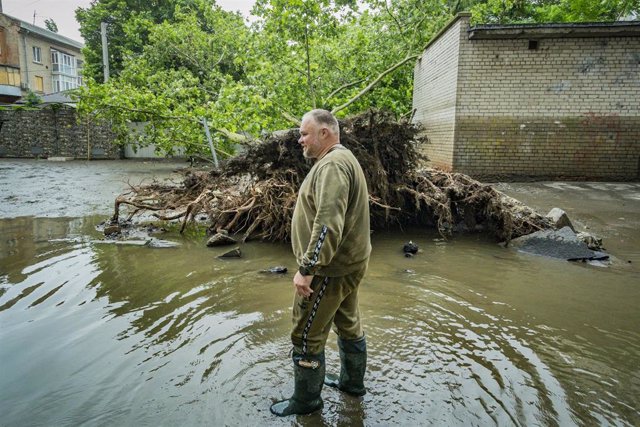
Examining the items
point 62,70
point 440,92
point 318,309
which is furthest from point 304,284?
point 62,70

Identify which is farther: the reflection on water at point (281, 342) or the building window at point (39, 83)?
the building window at point (39, 83)

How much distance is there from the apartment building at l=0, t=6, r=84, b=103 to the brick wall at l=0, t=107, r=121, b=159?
16963 millimetres

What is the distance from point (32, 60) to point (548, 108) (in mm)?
47101

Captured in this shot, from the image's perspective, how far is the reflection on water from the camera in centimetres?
270

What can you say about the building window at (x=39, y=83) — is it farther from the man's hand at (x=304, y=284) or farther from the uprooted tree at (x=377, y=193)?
the man's hand at (x=304, y=284)

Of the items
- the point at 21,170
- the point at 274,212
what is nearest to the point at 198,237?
the point at 274,212

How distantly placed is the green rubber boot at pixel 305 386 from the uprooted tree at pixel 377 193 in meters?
4.01

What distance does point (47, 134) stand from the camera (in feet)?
77.9

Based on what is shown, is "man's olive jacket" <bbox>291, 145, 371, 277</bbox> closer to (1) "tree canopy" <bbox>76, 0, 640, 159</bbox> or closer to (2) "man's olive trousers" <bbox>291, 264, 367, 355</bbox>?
(2) "man's olive trousers" <bbox>291, 264, 367, 355</bbox>

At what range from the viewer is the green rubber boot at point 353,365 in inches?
111

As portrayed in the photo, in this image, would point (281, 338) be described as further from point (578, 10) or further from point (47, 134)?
point (47, 134)

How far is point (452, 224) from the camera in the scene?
24.9 ft

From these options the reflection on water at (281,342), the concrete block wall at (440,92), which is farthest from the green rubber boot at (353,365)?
the concrete block wall at (440,92)

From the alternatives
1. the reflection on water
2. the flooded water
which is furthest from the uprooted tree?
the reflection on water
